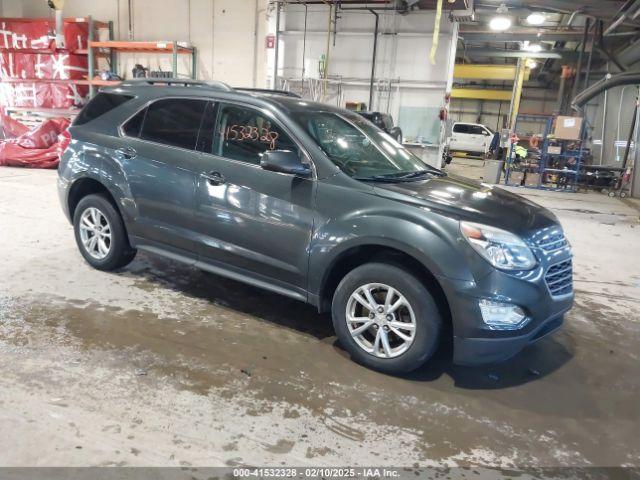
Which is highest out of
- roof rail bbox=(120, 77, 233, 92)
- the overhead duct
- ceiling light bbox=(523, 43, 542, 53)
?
ceiling light bbox=(523, 43, 542, 53)

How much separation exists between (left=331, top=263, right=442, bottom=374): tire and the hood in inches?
17.0

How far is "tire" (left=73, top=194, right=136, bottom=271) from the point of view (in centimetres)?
416

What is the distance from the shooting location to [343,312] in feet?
10.1

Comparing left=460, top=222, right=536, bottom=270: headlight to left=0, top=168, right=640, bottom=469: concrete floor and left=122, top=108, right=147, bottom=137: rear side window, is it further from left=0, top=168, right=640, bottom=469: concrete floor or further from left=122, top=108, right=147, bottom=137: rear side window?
left=122, top=108, right=147, bottom=137: rear side window

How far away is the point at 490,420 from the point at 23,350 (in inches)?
109

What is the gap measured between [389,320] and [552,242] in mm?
1099

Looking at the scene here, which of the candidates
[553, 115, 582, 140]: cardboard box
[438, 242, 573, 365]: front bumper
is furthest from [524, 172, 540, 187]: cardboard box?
[438, 242, 573, 365]: front bumper

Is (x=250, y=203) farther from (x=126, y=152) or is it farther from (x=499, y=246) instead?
(x=499, y=246)

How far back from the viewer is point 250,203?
11.0ft

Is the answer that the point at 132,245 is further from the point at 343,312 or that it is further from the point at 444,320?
the point at 444,320

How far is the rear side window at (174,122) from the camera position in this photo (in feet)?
12.2

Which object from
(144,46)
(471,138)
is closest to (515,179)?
(471,138)

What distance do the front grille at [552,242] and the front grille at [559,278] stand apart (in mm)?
104

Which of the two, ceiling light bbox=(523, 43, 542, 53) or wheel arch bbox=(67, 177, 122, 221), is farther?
ceiling light bbox=(523, 43, 542, 53)
